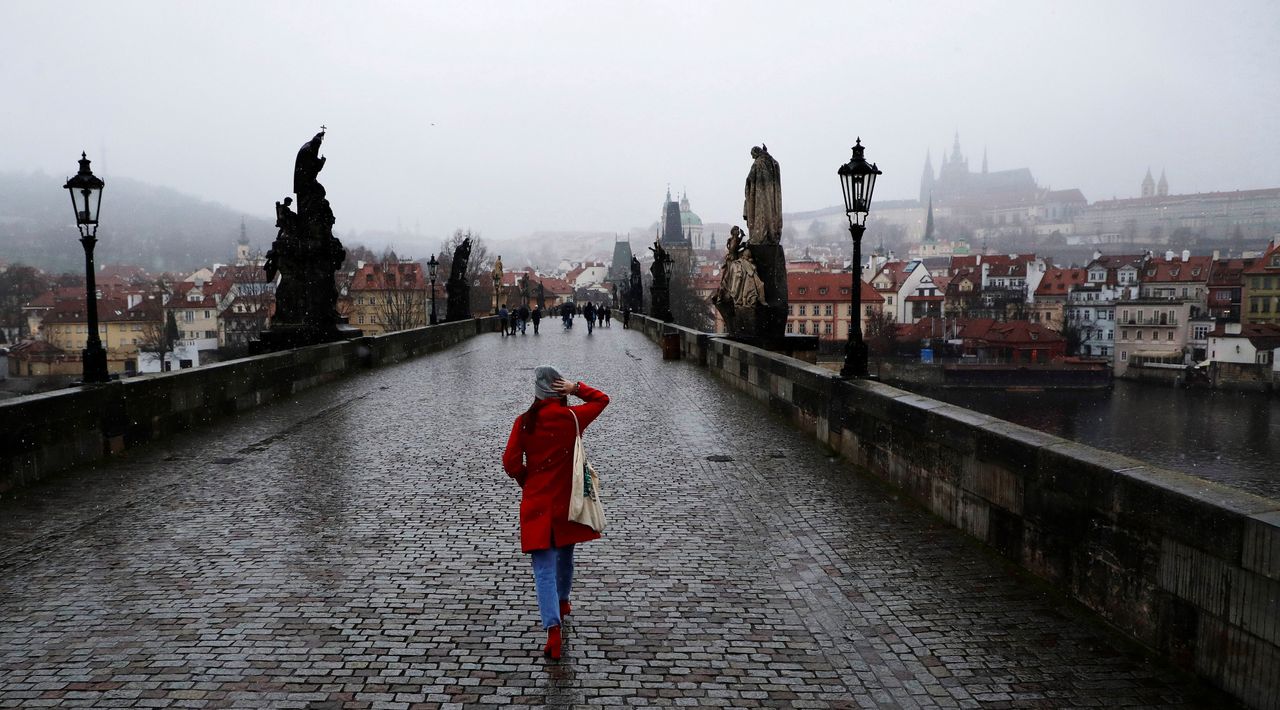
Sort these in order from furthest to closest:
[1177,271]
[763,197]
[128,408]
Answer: [1177,271] → [763,197] → [128,408]

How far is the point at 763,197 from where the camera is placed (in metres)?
16.7

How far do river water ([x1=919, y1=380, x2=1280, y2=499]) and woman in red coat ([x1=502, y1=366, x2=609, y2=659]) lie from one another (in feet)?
19.4

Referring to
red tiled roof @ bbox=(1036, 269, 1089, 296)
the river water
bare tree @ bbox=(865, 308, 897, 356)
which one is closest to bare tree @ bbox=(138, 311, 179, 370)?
bare tree @ bbox=(865, 308, 897, 356)

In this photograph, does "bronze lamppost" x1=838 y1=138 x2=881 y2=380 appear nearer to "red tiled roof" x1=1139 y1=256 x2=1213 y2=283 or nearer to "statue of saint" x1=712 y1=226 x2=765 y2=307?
"statue of saint" x1=712 y1=226 x2=765 y2=307

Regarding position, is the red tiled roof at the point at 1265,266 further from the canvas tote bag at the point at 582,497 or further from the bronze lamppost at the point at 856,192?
the canvas tote bag at the point at 582,497

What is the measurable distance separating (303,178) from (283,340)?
142 inches

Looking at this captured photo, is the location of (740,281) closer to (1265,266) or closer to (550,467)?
(550,467)

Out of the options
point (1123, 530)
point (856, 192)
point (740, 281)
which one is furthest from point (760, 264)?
point (1123, 530)

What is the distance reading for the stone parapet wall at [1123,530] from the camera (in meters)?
3.56

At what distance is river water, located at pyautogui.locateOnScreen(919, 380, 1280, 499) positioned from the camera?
33.8ft

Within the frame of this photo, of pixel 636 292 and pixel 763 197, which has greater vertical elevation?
pixel 763 197

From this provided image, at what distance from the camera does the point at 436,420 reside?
12.2 meters

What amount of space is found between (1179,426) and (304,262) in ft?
57.8

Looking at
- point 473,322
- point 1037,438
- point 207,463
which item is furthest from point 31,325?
point 1037,438
